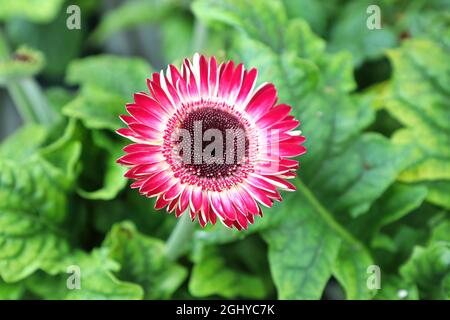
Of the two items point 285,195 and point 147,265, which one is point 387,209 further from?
point 147,265

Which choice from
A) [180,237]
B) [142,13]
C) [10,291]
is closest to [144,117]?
[180,237]

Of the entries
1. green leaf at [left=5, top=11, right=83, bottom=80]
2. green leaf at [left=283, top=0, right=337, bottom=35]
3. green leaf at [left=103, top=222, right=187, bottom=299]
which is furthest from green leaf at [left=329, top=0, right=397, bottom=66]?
green leaf at [left=5, top=11, right=83, bottom=80]

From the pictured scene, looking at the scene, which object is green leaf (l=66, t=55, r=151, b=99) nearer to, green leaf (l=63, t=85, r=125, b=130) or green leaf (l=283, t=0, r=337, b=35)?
green leaf (l=63, t=85, r=125, b=130)

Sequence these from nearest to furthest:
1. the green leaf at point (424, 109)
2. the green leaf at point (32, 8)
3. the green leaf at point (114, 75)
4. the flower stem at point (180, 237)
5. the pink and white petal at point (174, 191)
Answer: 1. the pink and white petal at point (174, 191)
2. the flower stem at point (180, 237)
3. the green leaf at point (424, 109)
4. the green leaf at point (114, 75)
5. the green leaf at point (32, 8)

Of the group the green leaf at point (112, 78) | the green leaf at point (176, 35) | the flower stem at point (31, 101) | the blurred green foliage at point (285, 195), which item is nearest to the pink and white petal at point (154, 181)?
the blurred green foliage at point (285, 195)

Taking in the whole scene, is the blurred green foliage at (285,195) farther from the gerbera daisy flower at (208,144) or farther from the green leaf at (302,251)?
the gerbera daisy flower at (208,144)

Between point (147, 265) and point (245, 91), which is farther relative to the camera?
point (147, 265)
